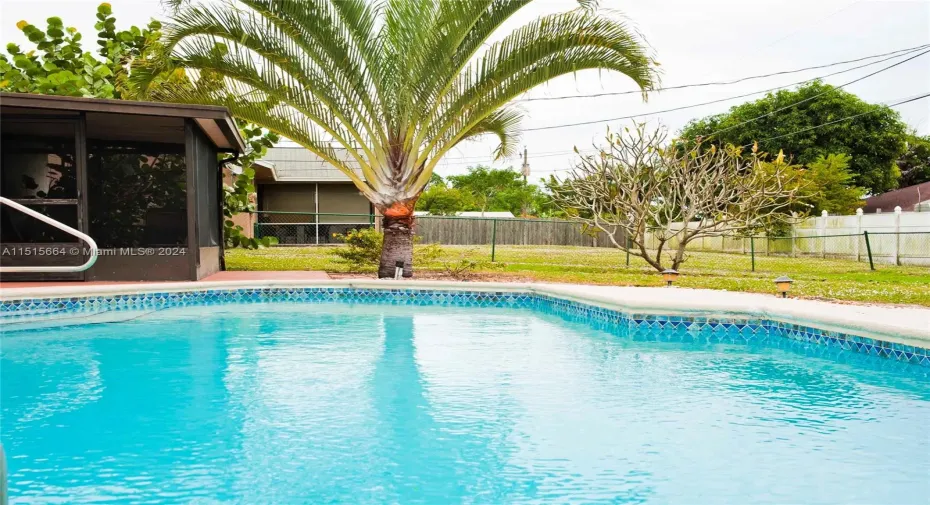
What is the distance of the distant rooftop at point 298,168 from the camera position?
21812mm

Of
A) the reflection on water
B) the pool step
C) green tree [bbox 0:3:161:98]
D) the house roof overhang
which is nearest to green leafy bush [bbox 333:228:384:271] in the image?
the house roof overhang

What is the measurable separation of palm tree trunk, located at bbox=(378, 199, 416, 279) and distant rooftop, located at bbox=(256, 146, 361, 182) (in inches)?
420

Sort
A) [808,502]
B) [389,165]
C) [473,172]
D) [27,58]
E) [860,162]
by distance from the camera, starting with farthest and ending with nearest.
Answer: [473,172], [860,162], [27,58], [389,165], [808,502]

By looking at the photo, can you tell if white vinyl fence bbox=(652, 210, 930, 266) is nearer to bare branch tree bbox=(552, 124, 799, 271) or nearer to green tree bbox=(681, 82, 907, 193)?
bare branch tree bbox=(552, 124, 799, 271)

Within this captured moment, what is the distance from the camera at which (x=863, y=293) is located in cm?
853

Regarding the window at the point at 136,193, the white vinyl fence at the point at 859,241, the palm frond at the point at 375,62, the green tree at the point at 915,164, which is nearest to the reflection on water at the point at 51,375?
the palm frond at the point at 375,62

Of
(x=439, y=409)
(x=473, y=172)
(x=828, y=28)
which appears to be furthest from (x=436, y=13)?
(x=473, y=172)

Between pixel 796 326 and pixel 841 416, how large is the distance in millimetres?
2399

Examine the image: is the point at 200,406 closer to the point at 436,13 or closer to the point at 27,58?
the point at 436,13

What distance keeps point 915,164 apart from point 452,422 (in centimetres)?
3963

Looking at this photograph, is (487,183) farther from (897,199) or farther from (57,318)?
(57,318)

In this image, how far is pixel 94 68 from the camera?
1272 cm

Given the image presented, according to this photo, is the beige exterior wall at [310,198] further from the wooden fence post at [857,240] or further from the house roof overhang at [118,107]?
the wooden fence post at [857,240]

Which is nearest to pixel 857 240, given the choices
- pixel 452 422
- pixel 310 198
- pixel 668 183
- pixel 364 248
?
pixel 668 183
